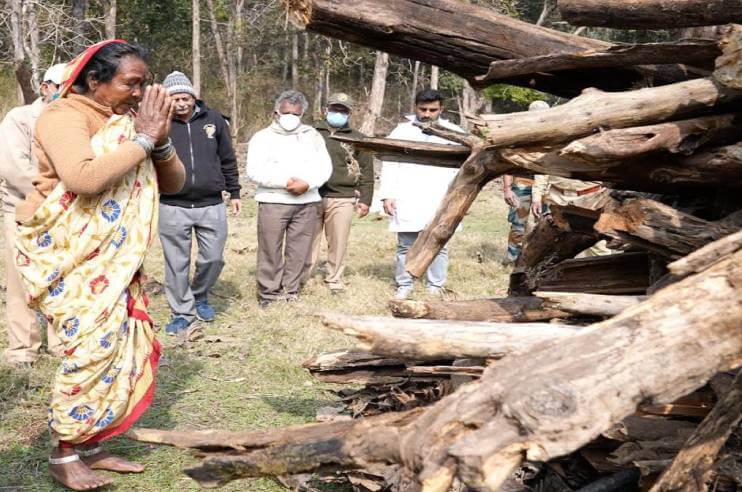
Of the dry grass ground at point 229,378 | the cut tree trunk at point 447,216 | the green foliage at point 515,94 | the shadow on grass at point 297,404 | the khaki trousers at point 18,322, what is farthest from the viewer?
the green foliage at point 515,94

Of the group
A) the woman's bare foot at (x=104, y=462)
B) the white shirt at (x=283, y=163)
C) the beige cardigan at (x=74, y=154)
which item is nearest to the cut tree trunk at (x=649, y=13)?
the beige cardigan at (x=74, y=154)

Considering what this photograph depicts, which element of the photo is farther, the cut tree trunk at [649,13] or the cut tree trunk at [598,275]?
the cut tree trunk at [598,275]

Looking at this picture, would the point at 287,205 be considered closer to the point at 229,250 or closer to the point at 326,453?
the point at 229,250

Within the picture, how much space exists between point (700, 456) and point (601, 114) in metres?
1.18

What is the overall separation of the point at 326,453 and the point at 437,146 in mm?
1875

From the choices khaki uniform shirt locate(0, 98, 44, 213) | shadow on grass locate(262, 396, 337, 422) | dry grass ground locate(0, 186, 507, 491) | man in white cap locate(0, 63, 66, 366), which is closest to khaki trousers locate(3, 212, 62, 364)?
man in white cap locate(0, 63, 66, 366)

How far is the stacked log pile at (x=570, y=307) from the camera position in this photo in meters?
1.98

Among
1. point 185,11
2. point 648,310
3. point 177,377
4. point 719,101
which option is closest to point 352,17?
point 719,101

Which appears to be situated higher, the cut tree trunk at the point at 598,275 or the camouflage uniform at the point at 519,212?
the cut tree trunk at the point at 598,275

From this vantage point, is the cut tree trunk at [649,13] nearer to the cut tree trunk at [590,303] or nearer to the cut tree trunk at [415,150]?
the cut tree trunk at [415,150]

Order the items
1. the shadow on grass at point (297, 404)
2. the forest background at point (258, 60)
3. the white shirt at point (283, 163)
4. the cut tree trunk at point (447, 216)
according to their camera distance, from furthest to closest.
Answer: the forest background at point (258, 60), the white shirt at point (283, 163), the shadow on grass at point (297, 404), the cut tree trunk at point (447, 216)

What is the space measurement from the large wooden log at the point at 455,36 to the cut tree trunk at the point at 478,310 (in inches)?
37.8

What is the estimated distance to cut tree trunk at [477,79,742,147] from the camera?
2783 millimetres

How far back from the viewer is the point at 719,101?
9.22 ft
